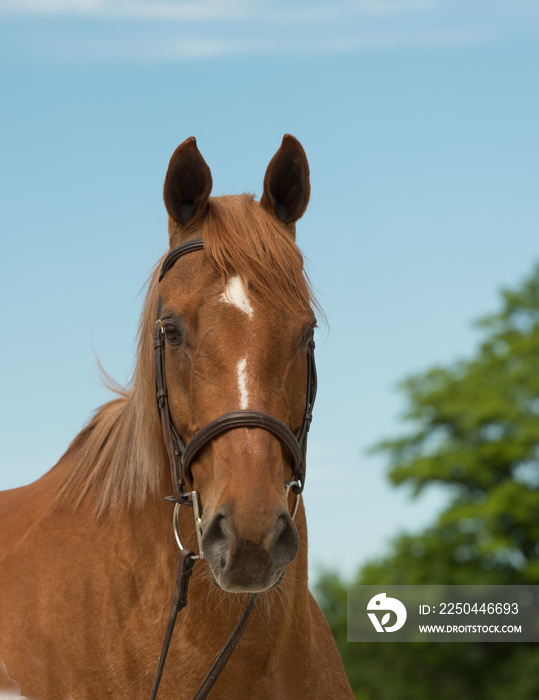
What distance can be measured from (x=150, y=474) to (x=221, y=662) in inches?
37.6

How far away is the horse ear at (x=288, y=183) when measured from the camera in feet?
12.7

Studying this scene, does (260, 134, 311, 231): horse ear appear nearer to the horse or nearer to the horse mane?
the horse

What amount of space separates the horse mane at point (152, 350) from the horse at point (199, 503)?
0.03ft

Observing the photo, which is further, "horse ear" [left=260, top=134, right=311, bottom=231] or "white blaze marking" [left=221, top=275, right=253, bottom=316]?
"horse ear" [left=260, top=134, right=311, bottom=231]

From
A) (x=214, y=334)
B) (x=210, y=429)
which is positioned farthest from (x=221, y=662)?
(x=214, y=334)

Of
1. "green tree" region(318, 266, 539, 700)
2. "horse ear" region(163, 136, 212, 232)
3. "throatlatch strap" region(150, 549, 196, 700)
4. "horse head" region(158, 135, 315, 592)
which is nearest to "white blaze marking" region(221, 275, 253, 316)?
"horse head" region(158, 135, 315, 592)

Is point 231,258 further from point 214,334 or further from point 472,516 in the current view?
point 472,516

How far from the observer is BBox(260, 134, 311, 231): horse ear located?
3875mm

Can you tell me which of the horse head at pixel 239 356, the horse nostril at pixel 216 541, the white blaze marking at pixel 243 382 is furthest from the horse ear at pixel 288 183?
the horse nostril at pixel 216 541

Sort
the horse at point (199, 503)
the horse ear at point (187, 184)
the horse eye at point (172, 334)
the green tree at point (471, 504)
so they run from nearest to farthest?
the horse at point (199, 503), the horse eye at point (172, 334), the horse ear at point (187, 184), the green tree at point (471, 504)

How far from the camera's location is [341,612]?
36.1 meters

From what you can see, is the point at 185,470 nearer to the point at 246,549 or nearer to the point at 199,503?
the point at 199,503

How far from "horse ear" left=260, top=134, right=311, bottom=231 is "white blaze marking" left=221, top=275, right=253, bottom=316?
2.27ft

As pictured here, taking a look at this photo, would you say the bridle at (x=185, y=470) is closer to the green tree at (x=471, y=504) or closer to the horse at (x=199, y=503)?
the horse at (x=199, y=503)
